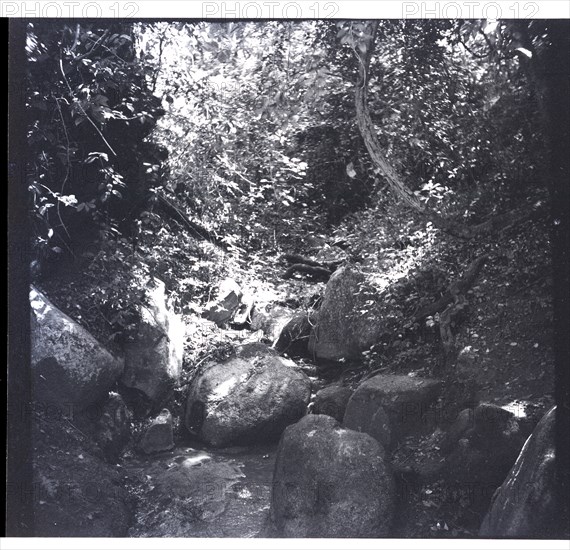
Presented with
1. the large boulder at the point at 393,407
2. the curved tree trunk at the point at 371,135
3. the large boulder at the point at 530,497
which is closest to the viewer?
the large boulder at the point at 530,497

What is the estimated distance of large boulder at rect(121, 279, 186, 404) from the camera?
390cm

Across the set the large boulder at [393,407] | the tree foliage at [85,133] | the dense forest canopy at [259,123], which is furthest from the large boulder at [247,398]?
the tree foliage at [85,133]

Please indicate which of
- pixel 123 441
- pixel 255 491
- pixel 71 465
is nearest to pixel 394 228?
pixel 255 491

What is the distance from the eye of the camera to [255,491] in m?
3.74

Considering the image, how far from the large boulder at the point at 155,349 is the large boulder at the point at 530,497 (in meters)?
1.99

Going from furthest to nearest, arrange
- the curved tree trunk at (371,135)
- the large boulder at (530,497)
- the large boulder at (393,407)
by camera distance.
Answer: the curved tree trunk at (371,135) → the large boulder at (393,407) → the large boulder at (530,497)

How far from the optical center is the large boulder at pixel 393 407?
373 centimetres

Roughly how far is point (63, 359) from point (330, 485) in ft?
5.70

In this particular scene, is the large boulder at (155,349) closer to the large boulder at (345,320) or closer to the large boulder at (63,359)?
the large boulder at (63,359)

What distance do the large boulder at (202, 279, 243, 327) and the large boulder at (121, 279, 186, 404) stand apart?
20 cm

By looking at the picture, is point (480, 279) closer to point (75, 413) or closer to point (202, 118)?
point (202, 118)

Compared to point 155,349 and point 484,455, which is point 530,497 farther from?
point 155,349

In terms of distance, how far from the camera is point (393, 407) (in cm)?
371

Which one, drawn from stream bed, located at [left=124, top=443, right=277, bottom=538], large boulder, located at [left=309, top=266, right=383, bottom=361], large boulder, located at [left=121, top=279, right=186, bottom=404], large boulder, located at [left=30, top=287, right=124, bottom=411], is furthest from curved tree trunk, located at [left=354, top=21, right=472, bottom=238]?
large boulder, located at [left=30, top=287, right=124, bottom=411]
